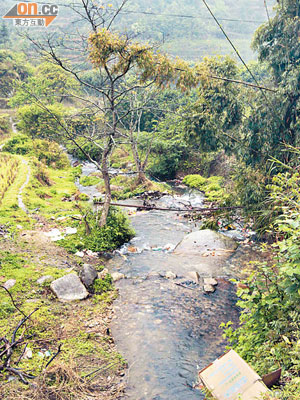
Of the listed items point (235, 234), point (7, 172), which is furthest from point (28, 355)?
point (7, 172)

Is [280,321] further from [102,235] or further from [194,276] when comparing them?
[102,235]

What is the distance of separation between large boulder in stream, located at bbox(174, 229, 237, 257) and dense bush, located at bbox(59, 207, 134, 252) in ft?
4.76

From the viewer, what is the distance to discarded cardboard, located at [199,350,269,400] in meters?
2.43

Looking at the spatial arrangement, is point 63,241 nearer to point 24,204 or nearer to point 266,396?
point 24,204

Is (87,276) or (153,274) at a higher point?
(87,276)

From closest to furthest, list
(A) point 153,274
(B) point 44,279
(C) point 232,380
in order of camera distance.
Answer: (C) point 232,380
(B) point 44,279
(A) point 153,274

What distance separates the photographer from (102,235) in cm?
750

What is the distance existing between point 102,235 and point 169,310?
2.99 m

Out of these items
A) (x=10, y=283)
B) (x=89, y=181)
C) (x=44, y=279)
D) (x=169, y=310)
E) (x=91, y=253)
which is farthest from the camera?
(x=89, y=181)

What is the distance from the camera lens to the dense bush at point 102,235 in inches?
281

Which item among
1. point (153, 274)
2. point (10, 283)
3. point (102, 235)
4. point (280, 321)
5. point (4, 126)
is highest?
point (280, 321)

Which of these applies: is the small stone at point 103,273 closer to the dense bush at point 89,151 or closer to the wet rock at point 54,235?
the wet rock at point 54,235

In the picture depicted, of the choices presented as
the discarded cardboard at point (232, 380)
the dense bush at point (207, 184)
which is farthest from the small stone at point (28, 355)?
the dense bush at point (207, 184)

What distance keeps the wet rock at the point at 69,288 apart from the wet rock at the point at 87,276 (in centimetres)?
19
